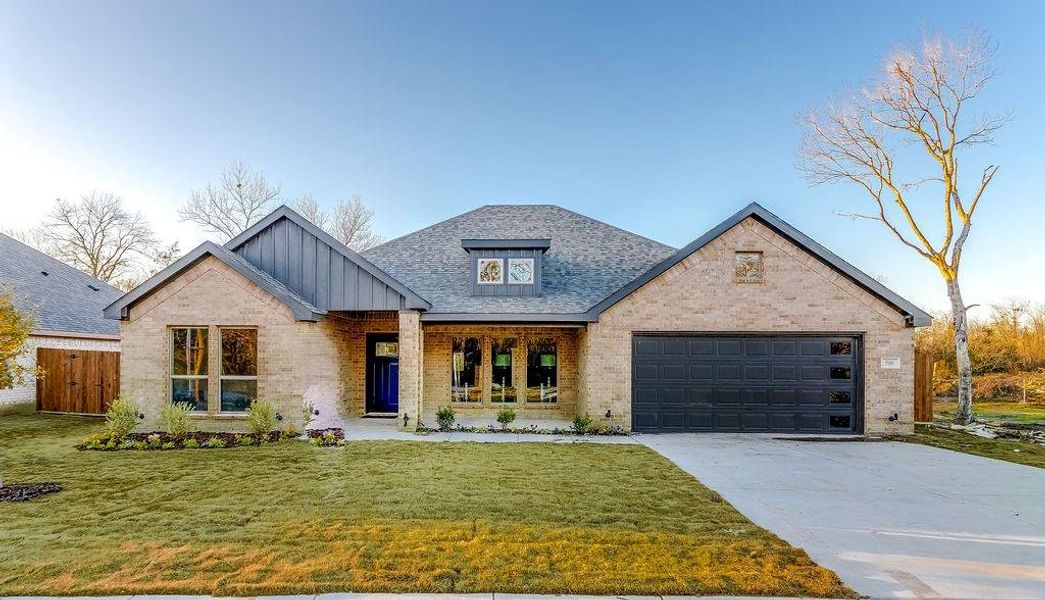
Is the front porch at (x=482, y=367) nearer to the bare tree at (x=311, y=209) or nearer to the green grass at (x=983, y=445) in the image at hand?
the green grass at (x=983, y=445)

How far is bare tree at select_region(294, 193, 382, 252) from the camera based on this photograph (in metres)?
30.4

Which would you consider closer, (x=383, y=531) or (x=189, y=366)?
(x=383, y=531)

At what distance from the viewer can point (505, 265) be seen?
13.5 metres

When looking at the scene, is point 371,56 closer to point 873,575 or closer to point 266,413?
point 266,413

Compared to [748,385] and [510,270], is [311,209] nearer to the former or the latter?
[510,270]

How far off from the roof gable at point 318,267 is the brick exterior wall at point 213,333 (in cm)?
97

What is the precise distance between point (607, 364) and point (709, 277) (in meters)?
3.36

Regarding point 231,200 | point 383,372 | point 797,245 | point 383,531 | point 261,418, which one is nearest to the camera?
point 383,531

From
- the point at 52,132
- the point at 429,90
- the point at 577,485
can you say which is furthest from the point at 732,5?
the point at 52,132

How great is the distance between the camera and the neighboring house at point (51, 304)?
14.2 meters

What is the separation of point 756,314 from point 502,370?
701 centimetres

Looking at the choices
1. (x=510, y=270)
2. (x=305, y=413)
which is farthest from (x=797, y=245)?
(x=305, y=413)

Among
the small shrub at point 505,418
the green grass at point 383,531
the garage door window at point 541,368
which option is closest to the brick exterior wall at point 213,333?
the green grass at point 383,531

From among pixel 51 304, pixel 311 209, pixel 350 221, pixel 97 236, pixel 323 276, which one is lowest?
pixel 51 304
